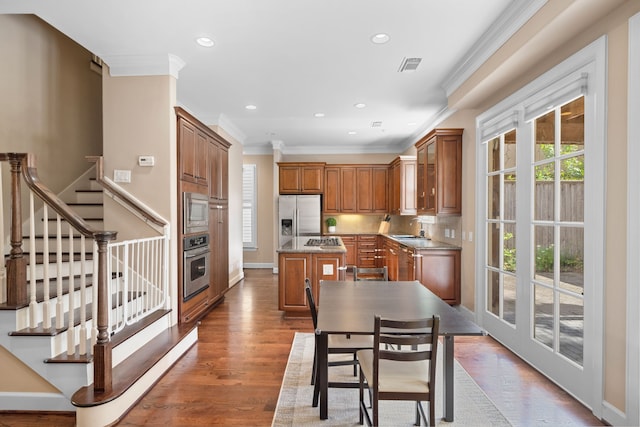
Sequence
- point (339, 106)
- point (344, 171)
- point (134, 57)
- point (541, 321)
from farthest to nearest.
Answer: point (344, 171)
point (339, 106)
point (134, 57)
point (541, 321)

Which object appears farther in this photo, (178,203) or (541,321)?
(178,203)

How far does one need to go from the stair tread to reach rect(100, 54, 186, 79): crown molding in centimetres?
263

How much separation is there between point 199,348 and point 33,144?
9.15ft

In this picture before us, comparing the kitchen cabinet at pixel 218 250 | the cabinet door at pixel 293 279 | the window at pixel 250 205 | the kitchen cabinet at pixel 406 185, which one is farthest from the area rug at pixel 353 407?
the window at pixel 250 205

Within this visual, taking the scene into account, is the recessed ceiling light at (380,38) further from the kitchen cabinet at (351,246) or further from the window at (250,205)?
the window at (250,205)

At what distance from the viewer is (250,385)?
270 cm

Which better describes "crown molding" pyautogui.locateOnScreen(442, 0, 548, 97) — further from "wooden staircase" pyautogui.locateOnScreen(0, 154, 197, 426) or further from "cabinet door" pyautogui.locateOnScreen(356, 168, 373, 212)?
"cabinet door" pyautogui.locateOnScreen(356, 168, 373, 212)

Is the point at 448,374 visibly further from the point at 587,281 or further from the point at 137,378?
the point at 137,378

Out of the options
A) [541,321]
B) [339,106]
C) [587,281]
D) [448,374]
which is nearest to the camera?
[448,374]

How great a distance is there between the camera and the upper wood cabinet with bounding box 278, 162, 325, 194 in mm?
7450

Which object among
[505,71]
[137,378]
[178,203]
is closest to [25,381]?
[137,378]

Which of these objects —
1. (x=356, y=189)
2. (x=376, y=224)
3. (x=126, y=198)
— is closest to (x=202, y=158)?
(x=126, y=198)

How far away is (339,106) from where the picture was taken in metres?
5.03

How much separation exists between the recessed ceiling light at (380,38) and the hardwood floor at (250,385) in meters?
3.01
